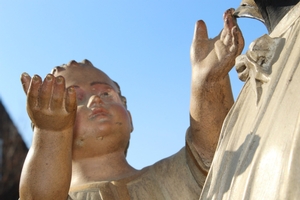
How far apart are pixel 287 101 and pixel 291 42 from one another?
20 cm

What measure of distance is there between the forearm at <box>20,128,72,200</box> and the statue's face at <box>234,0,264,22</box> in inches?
32.0

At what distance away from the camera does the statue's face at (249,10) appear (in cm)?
169

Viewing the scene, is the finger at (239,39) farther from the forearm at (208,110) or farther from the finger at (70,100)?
the finger at (70,100)

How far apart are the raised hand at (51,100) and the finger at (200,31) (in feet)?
1.72

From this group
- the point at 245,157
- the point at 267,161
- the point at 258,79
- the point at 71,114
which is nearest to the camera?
the point at 267,161

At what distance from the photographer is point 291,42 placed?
1.42m

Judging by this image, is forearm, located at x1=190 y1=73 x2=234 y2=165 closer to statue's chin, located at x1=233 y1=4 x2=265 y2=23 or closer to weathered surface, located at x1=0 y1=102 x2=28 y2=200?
statue's chin, located at x1=233 y1=4 x2=265 y2=23

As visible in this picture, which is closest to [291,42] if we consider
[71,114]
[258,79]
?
[258,79]

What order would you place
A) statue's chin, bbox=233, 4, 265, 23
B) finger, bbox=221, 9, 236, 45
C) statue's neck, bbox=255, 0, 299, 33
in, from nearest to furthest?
statue's neck, bbox=255, 0, 299, 33 < statue's chin, bbox=233, 4, 265, 23 < finger, bbox=221, 9, 236, 45

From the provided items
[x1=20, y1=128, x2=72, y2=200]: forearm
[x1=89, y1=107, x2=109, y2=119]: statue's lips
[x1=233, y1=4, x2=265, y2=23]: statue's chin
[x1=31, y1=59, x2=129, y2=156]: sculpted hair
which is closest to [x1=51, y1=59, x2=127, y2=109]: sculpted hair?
[x1=31, y1=59, x2=129, y2=156]: sculpted hair

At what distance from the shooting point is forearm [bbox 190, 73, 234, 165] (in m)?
2.28

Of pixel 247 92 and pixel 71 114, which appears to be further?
pixel 71 114

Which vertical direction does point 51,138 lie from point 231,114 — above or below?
above

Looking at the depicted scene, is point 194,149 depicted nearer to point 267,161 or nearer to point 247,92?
point 247,92
